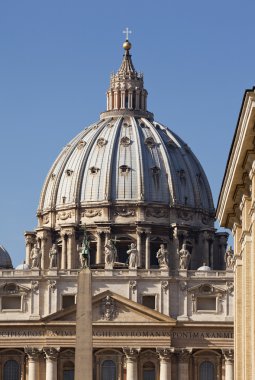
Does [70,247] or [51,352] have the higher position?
[70,247]

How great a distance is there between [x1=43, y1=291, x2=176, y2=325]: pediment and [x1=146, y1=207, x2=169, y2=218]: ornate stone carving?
85.6 feet

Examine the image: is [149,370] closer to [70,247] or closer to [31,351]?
[31,351]

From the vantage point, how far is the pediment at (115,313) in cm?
10988

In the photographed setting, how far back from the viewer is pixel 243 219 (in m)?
42.6

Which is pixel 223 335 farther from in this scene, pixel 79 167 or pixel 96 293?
pixel 79 167

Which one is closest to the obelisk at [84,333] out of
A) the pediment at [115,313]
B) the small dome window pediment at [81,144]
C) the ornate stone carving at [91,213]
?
the pediment at [115,313]

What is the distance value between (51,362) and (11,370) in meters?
2.95

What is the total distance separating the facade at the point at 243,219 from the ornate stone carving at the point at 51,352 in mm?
62646

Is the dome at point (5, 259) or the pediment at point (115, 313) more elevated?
the dome at point (5, 259)

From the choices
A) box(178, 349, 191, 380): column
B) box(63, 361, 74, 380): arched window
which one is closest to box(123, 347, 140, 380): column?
box(178, 349, 191, 380): column

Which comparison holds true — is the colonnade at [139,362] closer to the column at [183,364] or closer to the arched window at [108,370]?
the column at [183,364]

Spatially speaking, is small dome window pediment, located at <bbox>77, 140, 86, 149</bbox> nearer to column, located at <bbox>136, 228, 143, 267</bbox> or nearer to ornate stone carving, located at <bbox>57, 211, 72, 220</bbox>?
ornate stone carving, located at <bbox>57, 211, 72, 220</bbox>

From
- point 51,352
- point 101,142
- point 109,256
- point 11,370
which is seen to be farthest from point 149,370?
point 101,142

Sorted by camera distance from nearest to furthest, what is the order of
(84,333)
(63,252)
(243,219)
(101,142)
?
(243,219) < (84,333) < (63,252) < (101,142)
